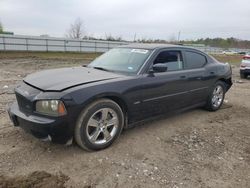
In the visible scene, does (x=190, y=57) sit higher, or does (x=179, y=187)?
(x=190, y=57)

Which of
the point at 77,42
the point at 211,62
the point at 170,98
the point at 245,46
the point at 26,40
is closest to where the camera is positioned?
the point at 170,98

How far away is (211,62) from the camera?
5.73 metres

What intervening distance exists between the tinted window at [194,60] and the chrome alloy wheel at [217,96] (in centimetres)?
79

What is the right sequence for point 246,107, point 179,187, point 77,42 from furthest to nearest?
point 77,42 < point 246,107 < point 179,187

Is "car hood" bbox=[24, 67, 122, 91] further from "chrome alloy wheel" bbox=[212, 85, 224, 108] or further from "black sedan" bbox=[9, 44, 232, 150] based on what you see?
"chrome alloy wheel" bbox=[212, 85, 224, 108]

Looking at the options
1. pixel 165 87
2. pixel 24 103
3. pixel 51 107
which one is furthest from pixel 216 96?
pixel 24 103

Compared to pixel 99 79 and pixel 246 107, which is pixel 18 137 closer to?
pixel 99 79

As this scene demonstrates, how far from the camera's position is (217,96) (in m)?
5.92

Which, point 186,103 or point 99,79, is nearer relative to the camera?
point 99,79

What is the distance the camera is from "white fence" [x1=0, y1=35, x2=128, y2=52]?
25.9m

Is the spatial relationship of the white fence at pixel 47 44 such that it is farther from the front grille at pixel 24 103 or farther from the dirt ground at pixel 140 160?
the front grille at pixel 24 103

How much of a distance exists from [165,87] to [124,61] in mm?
867

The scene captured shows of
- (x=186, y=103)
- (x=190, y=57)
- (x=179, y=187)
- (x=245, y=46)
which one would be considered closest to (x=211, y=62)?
(x=190, y=57)

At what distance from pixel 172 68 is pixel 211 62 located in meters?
1.60
